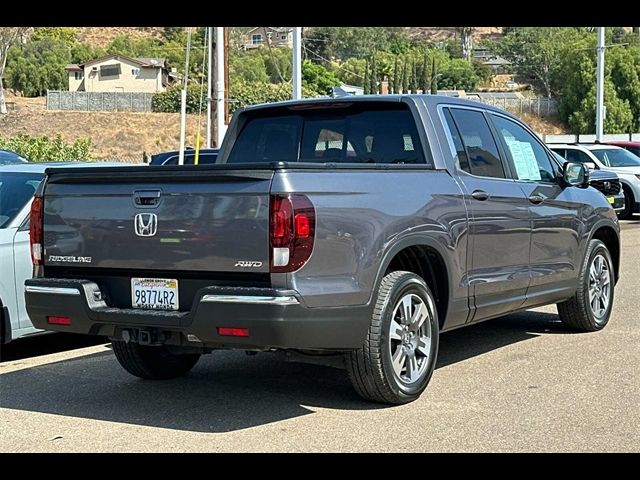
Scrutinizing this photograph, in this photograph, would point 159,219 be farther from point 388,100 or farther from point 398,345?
point 388,100

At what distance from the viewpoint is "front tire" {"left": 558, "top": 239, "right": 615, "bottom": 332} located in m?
8.39

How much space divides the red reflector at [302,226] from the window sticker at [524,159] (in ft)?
9.61

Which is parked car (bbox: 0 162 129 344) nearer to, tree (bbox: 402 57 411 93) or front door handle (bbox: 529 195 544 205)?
front door handle (bbox: 529 195 544 205)

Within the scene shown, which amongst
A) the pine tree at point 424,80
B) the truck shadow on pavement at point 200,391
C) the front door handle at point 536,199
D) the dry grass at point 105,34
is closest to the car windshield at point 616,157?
the truck shadow on pavement at point 200,391

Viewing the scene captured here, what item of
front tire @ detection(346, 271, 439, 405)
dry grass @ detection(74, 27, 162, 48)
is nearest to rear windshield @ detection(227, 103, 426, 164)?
front tire @ detection(346, 271, 439, 405)

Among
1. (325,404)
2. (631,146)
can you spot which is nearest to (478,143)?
(325,404)

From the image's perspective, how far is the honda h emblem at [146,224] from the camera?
5.58 metres

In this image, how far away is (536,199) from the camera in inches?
299

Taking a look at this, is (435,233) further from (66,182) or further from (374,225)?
(66,182)

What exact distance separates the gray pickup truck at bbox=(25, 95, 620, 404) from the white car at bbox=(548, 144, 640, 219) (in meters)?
14.5

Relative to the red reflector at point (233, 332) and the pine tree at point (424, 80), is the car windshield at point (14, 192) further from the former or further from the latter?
the pine tree at point (424, 80)

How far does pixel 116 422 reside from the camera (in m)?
5.85

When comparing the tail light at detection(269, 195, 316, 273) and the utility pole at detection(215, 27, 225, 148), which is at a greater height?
the utility pole at detection(215, 27, 225, 148)

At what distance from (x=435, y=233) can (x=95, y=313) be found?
2.26 m
